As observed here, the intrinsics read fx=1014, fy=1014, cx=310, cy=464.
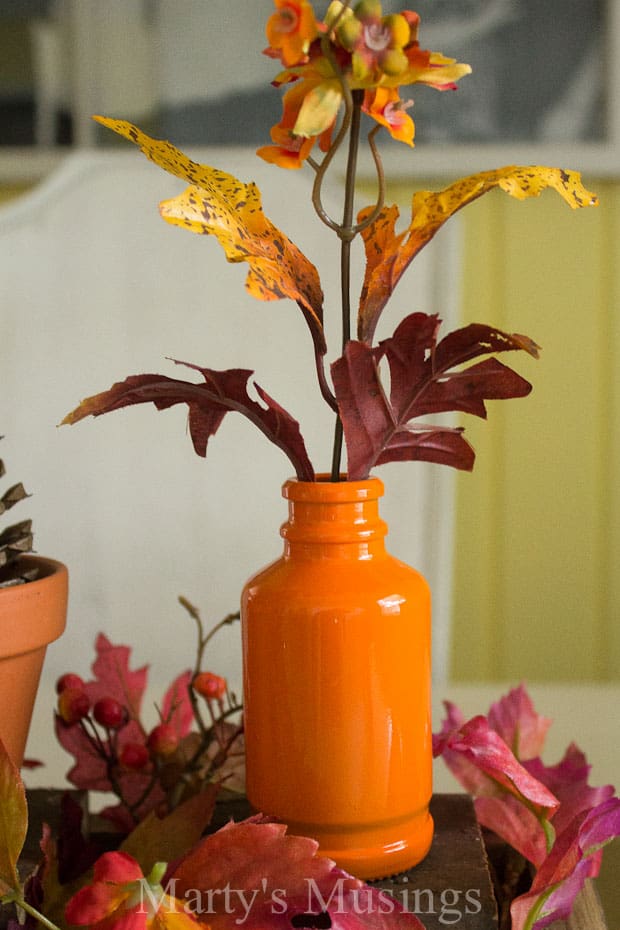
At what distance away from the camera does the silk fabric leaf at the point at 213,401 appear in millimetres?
466

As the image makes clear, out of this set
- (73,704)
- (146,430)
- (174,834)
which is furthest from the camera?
(146,430)

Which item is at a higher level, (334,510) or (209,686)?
(334,510)

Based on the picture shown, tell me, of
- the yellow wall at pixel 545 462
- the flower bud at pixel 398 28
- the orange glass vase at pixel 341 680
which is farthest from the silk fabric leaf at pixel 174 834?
the yellow wall at pixel 545 462

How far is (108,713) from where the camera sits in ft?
2.02

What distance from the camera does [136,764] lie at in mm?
620

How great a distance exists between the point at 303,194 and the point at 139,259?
0.77 ft

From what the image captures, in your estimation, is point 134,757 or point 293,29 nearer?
point 293,29

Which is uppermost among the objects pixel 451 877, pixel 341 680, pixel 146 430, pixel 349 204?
pixel 349 204

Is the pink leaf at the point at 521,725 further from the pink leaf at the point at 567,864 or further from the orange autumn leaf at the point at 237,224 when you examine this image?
the orange autumn leaf at the point at 237,224

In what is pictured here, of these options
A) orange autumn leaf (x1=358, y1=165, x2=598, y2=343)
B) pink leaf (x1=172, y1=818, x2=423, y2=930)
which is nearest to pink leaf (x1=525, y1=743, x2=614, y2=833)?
pink leaf (x1=172, y1=818, x2=423, y2=930)

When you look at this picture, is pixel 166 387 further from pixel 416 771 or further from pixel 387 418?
pixel 416 771

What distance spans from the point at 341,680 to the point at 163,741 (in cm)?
19

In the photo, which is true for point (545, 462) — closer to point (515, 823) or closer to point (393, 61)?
point (515, 823)

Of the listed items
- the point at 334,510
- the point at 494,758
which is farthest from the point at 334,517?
the point at 494,758
